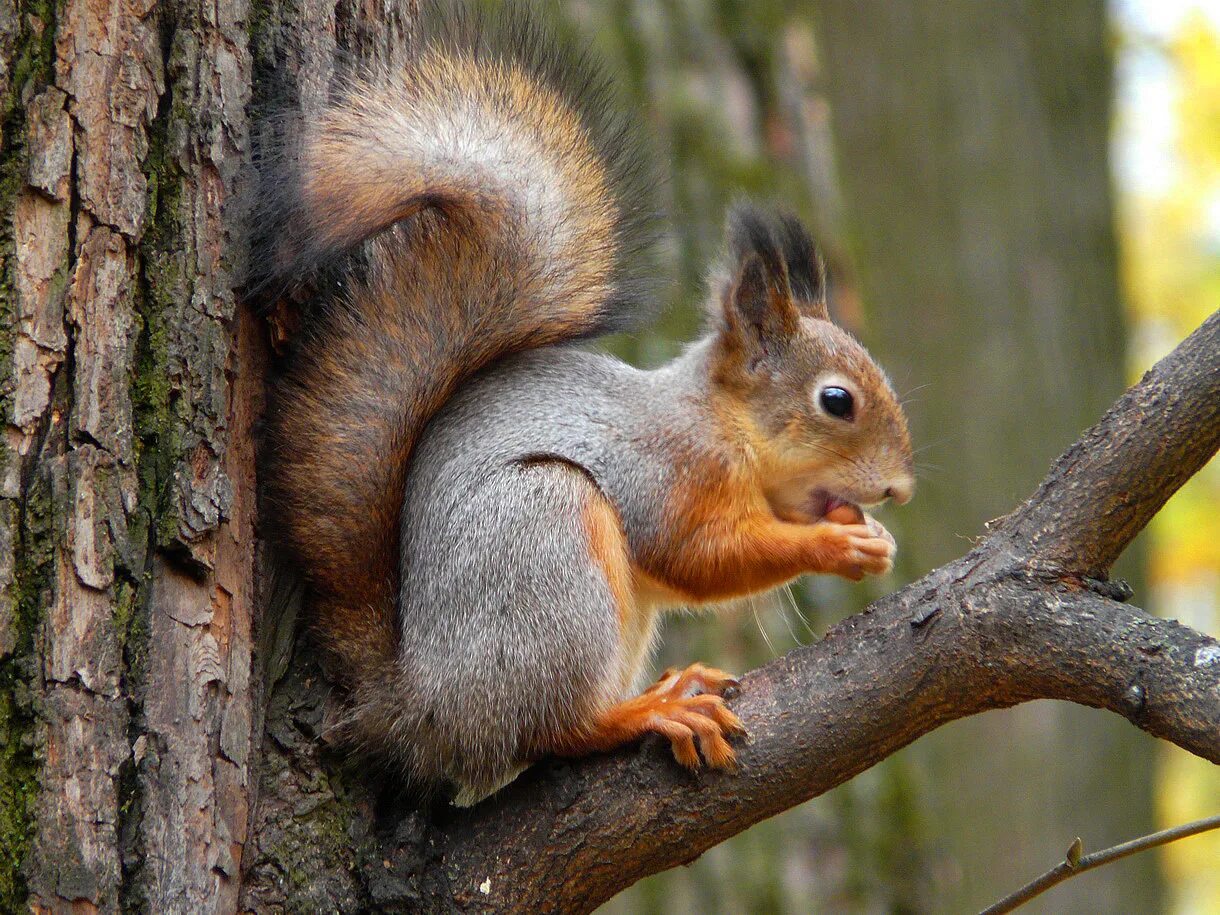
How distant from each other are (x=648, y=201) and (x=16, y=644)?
3.29 ft

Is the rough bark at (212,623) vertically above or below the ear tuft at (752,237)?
below

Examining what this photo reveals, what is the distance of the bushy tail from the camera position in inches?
54.8

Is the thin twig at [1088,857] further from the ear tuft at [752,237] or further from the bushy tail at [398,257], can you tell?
the ear tuft at [752,237]

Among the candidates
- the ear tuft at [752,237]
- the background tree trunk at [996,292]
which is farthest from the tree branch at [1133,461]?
the background tree trunk at [996,292]

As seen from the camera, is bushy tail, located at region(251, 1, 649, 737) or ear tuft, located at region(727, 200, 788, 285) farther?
ear tuft, located at region(727, 200, 788, 285)

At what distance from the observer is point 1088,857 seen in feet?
3.94

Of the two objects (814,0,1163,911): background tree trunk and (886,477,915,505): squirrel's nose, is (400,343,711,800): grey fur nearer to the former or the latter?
(886,477,915,505): squirrel's nose

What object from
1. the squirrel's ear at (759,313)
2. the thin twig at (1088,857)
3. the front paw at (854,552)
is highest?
the squirrel's ear at (759,313)

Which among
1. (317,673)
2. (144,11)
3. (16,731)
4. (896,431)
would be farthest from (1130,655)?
(144,11)

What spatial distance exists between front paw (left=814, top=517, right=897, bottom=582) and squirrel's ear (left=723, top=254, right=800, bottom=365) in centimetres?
35

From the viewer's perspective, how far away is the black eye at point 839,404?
1.84 metres

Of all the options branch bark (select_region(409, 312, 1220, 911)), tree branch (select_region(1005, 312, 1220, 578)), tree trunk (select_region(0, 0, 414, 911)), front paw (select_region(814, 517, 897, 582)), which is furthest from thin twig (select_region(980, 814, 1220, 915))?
tree trunk (select_region(0, 0, 414, 911))

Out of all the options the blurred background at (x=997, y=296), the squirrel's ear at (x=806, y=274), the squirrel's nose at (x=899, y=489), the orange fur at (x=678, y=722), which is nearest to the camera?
the orange fur at (x=678, y=722)

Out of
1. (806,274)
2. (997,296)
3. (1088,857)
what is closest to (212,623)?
(1088,857)
